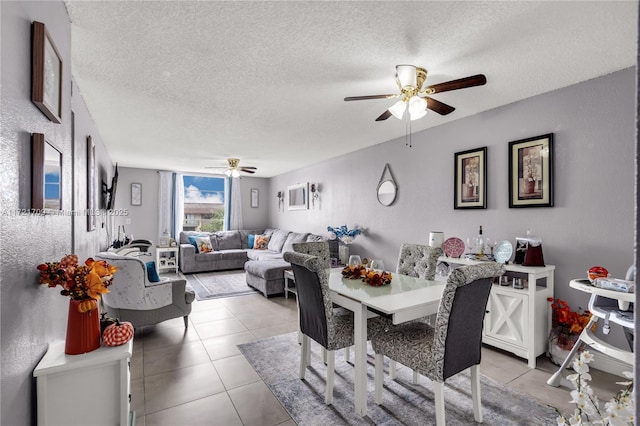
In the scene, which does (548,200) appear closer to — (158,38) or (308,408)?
(308,408)

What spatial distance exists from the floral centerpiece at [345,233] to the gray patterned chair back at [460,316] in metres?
3.23

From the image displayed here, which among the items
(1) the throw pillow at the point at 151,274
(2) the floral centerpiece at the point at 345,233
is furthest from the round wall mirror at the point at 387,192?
(1) the throw pillow at the point at 151,274

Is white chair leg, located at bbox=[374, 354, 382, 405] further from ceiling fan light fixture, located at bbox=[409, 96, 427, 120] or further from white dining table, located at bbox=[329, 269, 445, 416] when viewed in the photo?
ceiling fan light fixture, located at bbox=[409, 96, 427, 120]

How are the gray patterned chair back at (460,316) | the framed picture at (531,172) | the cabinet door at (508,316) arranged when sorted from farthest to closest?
the framed picture at (531,172) → the cabinet door at (508,316) → the gray patterned chair back at (460,316)

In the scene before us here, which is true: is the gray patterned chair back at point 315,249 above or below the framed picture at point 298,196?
below

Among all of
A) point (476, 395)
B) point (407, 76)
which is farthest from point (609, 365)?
point (407, 76)

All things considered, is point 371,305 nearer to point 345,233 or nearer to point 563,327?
point 563,327

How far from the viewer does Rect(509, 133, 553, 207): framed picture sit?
2.83 m

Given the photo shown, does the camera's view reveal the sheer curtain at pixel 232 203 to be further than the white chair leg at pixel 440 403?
Yes

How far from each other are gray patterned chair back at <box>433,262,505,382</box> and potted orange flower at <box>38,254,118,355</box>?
1.70m

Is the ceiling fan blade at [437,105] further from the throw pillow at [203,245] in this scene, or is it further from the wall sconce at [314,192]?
the throw pillow at [203,245]

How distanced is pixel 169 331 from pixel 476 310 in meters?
3.16

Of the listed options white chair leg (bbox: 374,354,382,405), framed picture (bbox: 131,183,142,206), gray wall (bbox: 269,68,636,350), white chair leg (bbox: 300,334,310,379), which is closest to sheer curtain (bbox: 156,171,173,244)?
framed picture (bbox: 131,183,142,206)

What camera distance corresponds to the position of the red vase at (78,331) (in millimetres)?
1405
